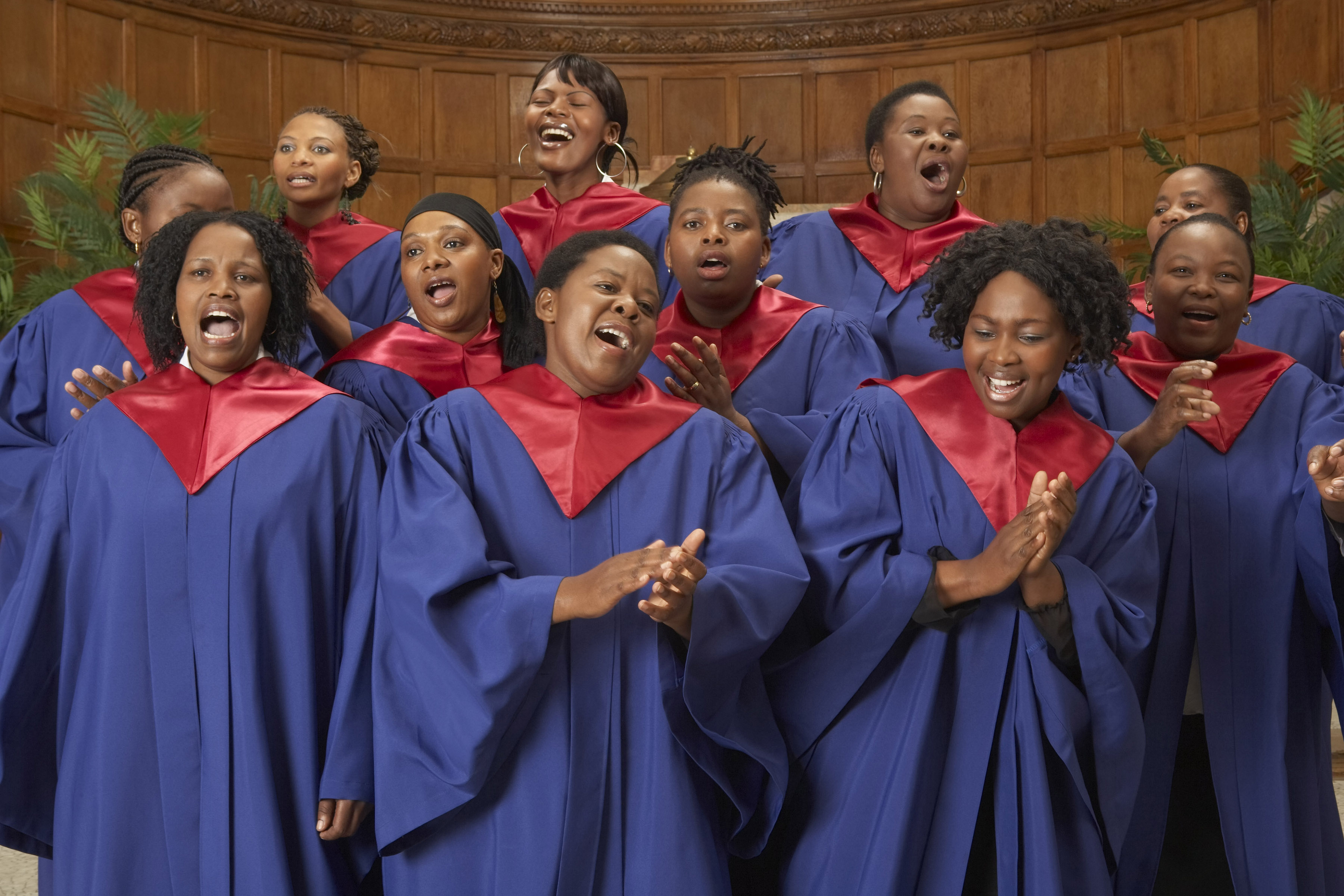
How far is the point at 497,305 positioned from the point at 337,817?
4.44 feet

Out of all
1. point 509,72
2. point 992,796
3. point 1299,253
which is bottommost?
point 992,796

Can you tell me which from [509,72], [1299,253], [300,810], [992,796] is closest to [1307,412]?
[992,796]

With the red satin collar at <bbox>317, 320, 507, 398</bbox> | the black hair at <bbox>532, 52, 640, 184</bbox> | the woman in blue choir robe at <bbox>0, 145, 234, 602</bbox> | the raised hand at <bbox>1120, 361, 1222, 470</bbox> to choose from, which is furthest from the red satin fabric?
the woman in blue choir robe at <bbox>0, 145, 234, 602</bbox>

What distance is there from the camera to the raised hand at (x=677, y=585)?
88.7 inches

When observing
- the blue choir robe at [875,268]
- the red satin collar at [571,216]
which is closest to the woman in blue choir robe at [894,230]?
the blue choir robe at [875,268]

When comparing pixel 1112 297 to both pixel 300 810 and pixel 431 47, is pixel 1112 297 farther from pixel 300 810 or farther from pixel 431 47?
pixel 431 47

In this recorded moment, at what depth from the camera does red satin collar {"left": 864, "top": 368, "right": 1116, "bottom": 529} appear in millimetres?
2652

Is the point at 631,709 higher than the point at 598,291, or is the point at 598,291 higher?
the point at 598,291

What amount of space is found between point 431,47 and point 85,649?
285 inches

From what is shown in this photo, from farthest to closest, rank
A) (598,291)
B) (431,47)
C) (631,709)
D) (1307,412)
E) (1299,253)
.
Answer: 1. (431,47)
2. (1299,253)
3. (1307,412)
4. (598,291)
5. (631,709)

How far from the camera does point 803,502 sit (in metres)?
2.76

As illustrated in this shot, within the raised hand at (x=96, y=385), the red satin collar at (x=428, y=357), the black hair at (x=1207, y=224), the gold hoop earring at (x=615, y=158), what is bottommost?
the raised hand at (x=96, y=385)

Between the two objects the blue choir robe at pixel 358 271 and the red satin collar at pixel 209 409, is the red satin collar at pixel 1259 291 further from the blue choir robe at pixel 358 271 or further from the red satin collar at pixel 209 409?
the red satin collar at pixel 209 409

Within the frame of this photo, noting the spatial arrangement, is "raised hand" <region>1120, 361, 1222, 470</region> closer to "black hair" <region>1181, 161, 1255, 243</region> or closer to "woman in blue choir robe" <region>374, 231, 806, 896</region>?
"woman in blue choir robe" <region>374, 231, 806, 896</region>
